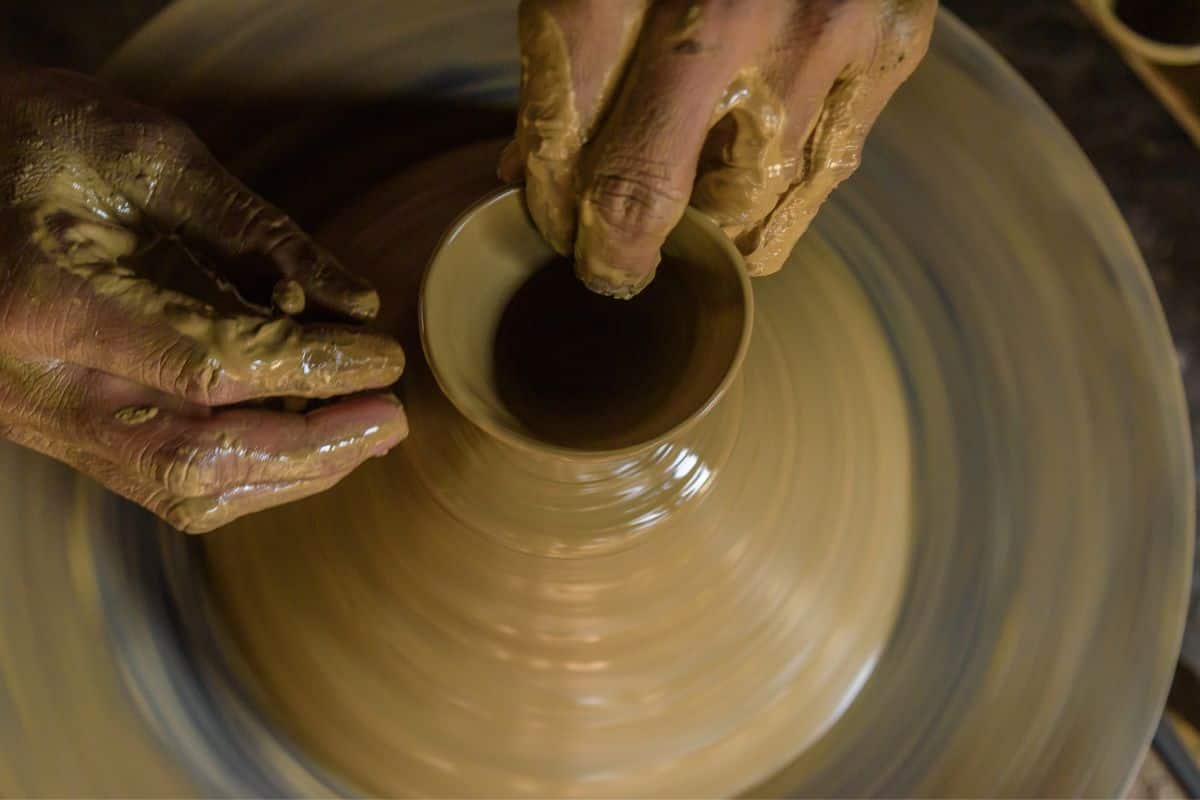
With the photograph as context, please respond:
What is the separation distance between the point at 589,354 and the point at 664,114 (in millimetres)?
356

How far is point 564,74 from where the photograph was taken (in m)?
0.86

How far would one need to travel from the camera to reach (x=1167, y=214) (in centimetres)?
173

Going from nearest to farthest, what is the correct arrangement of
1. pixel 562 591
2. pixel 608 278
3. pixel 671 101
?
1. pixel 671 101
2. pixel 608 278
3. pixel 562 591

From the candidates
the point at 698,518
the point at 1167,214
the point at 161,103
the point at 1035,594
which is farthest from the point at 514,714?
the point at 1167,214

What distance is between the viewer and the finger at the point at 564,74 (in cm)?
85

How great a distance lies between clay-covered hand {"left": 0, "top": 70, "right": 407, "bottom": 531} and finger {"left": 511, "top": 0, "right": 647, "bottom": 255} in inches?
10.3

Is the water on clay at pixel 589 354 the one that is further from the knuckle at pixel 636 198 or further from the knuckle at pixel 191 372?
the knuckle at pixel 191 372

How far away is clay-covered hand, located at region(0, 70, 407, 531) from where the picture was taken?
0.95 meters

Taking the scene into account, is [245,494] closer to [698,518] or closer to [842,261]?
[698,518]

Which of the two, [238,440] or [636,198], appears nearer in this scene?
[636,198]

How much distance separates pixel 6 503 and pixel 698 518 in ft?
2.88

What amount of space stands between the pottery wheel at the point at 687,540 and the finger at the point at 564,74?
31 cm

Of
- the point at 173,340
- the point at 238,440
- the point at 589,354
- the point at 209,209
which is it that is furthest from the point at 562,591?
the point at 209,209

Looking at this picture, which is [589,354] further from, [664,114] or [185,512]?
[185,512]
